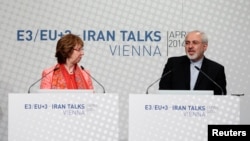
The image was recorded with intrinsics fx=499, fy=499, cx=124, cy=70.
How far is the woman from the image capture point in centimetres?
492

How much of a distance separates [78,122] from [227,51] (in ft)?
9.15

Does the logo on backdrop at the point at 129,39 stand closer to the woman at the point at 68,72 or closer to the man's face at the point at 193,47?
the man's face at the point at 193,47

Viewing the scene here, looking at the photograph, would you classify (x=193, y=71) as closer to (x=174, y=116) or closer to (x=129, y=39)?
(x=129, y=39)

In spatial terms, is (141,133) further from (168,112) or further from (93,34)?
(93,34)

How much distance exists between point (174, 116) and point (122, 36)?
2462 mm

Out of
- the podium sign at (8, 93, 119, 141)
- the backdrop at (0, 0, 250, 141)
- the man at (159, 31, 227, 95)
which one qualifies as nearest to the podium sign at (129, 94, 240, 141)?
the podium sign at (8, 93, 119, 141)

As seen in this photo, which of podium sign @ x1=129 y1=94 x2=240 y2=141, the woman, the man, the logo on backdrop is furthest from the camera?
the logo on backdrop

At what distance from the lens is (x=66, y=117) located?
358cm

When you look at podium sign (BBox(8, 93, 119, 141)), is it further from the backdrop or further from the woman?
the backdrop

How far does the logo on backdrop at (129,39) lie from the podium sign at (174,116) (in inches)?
91.2

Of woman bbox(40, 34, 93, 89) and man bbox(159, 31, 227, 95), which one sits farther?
man bbox(159, 31, 227, 95)

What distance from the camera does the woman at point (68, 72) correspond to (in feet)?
16.1

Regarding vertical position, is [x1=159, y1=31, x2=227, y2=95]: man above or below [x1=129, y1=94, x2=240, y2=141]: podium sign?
above

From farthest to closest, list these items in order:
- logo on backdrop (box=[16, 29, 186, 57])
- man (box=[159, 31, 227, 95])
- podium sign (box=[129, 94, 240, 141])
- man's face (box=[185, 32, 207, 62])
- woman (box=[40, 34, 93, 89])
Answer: logo on backdrop (box=[16, 29, 186, 57])
man's face (box=[185, 32, 207, 62])
man (box=[159, 31, 227, 95])
woman (box=[40, 34, 93, 89])
podium sign (box=[129, 94, 240, 141])
